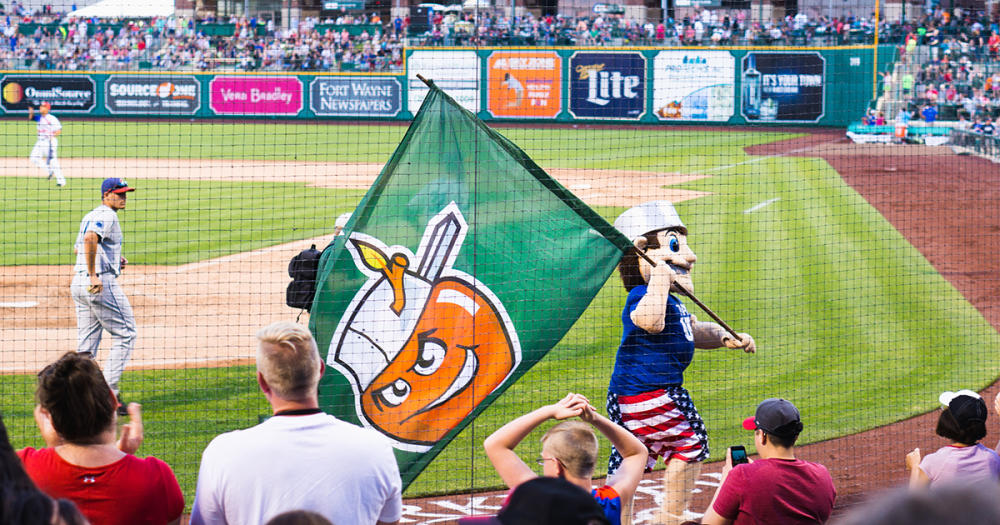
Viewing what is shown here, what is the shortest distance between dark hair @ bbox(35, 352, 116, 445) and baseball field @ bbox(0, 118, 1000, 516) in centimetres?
371

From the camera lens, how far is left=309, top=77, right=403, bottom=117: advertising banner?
35719 millimetres

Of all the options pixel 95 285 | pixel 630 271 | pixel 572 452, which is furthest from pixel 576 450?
pixel 95 285

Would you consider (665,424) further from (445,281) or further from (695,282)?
(695,282)

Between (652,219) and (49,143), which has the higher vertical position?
(49,143)

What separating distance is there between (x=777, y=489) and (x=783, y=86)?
1226 inches

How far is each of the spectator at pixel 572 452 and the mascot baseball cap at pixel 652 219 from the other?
1.85 meters

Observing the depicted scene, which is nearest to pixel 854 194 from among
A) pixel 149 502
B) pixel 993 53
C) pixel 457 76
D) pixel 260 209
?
pixel 993 53

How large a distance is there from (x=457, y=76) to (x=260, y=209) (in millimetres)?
15359

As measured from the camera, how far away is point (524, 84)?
3462cm

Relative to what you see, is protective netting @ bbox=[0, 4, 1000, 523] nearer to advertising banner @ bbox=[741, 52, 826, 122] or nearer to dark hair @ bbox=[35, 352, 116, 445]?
advertising banner @ bbox=[741, 52, 826, 122]

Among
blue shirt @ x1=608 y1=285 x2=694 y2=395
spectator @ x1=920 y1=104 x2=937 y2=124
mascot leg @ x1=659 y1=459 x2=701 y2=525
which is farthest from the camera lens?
spectator @ x1=920 y1=104 x2=937 y2=124

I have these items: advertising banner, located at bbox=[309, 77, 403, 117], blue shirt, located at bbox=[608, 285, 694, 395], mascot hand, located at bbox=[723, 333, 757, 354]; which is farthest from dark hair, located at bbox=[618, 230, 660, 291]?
advertising banner, located at bbox=[309, 77, 403, 117]

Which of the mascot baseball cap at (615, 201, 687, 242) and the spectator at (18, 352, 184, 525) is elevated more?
the mascot baseball cap at (615, 201, 687, 242)

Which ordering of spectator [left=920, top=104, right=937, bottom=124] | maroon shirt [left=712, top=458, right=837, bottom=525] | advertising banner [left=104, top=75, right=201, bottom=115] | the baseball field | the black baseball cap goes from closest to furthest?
the black baseball cap < maroon shirt [left=712, top=458, right=837, bottom=525] < the baseball field < spectator [left=920, top=104, right=937, bottom=124] < advertising banner [left=104, top=75, right=201, bottom=115]
